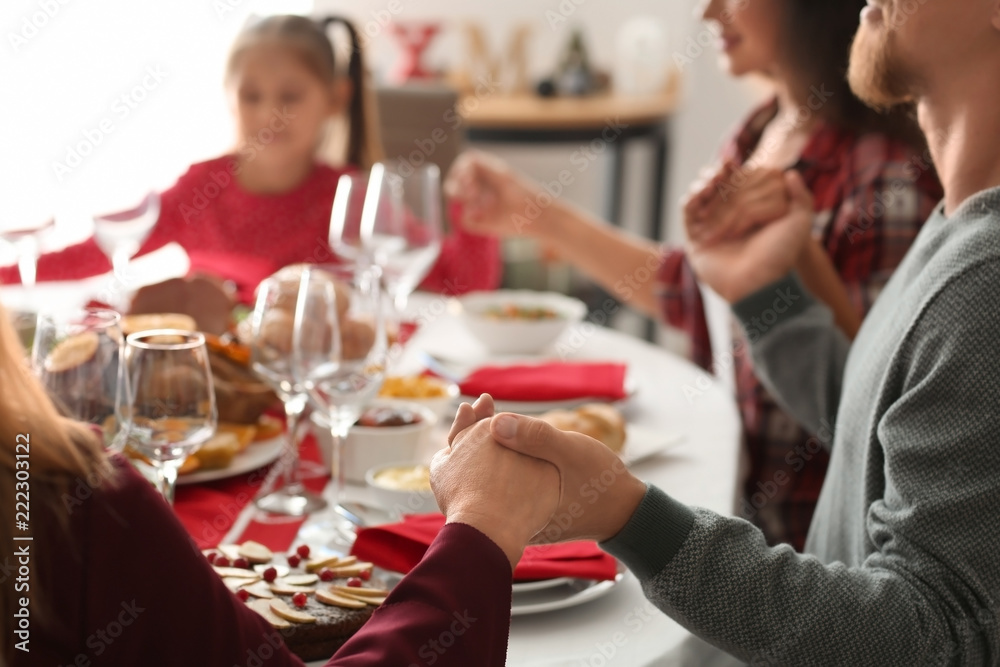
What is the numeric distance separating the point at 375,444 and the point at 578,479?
375mm

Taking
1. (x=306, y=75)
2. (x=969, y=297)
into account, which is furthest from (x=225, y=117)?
(x=969, y=297)

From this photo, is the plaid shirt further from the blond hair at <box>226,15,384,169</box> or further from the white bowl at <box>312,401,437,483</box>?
the blond hair at <box>226,15,384,169</box>

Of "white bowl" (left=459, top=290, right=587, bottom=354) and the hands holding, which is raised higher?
the hands holding

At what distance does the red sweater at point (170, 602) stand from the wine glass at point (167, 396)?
260 mm

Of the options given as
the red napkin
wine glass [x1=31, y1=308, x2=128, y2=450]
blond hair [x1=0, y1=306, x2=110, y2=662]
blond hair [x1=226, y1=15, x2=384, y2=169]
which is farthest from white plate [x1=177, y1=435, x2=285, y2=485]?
blond hair [x1=226, y1=15, x2=384, y2=169]

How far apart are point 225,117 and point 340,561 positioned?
2.99 metres

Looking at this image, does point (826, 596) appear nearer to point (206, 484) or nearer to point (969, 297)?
point (969, 297)

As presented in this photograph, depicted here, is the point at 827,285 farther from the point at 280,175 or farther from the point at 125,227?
the point at 280,175

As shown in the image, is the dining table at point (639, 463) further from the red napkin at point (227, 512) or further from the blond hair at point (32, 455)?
the blond hair at point (32, 455)

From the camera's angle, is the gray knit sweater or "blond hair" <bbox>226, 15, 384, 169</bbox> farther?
"blond hair" <bbox>226, 15, 384, 169</bbox>

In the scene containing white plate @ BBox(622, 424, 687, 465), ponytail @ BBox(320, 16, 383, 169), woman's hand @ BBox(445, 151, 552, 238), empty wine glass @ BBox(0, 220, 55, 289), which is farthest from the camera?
ponytail @ BBox(320, 16, 383, 169)

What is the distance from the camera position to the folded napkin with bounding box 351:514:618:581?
2.90ft

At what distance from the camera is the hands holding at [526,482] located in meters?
0.74

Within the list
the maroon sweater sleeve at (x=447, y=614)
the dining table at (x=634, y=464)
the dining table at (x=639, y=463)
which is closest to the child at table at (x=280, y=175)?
the dining table at (x=634, y=464)
